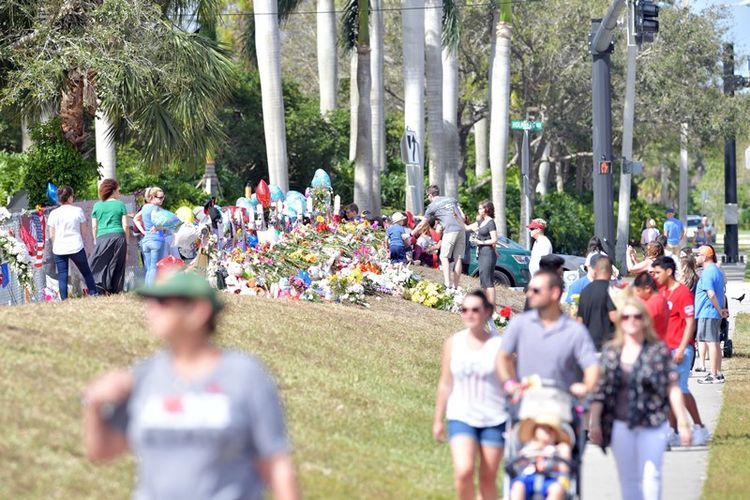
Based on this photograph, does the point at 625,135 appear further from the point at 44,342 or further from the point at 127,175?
the point at 44,342

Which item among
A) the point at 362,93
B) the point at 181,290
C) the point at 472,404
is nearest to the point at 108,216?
the point at 472,404

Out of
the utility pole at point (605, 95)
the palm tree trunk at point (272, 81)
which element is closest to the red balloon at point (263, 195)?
the palm tree trunk at point (272, 81)

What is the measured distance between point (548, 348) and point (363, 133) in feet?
92.2

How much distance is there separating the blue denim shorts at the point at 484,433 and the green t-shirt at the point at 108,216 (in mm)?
9751

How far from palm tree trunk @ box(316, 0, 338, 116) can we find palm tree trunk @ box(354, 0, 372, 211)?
4721 millimetres

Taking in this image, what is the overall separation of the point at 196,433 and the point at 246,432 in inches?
6.6

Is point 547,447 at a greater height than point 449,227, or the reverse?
point 449,227

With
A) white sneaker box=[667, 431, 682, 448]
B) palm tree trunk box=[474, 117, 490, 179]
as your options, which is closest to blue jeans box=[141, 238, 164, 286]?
white sneaker box=[667, 431, 682, 448]

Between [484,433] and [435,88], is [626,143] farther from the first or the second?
[484,433]

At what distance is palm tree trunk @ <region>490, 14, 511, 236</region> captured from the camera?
40562 millimetres

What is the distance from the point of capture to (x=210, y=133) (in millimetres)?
25469

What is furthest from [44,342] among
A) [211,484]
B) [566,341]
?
[211,484]

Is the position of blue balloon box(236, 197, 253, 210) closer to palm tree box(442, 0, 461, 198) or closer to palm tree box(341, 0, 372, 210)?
palm tree box(341, 0, 372, 210)

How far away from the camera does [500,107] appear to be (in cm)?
4094
